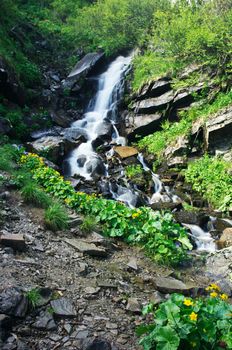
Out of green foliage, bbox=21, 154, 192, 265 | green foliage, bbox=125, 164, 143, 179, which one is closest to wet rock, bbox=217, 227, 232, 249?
green foliage, bbox=21, 154, 192, 265

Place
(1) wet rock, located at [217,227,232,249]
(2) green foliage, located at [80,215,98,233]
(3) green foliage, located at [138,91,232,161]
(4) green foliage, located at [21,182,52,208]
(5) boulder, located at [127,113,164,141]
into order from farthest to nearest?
(5) boulder, located at [127,113,164,141] < (3) green foliage, located at [138,91,232,161] < (1) wet rock, located at [217,227,232,249] < (4) green foliage, located at [21,182,52,208] < (2) green foliage, located at [80,215,98,233]

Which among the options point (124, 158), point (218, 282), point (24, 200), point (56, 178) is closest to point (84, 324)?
point (218, 282)

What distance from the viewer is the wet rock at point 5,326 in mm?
3707

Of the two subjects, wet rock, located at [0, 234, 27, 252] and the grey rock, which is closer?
the grey rock

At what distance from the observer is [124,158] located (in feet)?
53.9

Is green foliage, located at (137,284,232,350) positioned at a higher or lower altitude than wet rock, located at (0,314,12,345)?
lower

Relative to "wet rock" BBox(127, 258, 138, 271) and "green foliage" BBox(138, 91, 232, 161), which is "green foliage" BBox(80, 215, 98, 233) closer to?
"wet rock" BBox(127, 258, 138, 271)

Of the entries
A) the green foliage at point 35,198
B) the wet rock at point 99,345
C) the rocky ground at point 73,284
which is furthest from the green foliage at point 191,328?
the green foliage at point 35,198

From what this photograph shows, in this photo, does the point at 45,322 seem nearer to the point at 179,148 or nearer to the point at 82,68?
the point at 179,148

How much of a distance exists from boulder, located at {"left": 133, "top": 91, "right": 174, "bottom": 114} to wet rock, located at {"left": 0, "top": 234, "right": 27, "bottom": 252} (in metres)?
13.9

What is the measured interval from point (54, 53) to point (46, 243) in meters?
21.7

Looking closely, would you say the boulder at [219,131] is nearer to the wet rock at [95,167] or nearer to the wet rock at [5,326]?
the wet rock at [95,167]

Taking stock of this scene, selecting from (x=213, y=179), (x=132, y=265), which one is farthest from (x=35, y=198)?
(x=213, y=179)

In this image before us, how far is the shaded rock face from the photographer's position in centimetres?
1675
